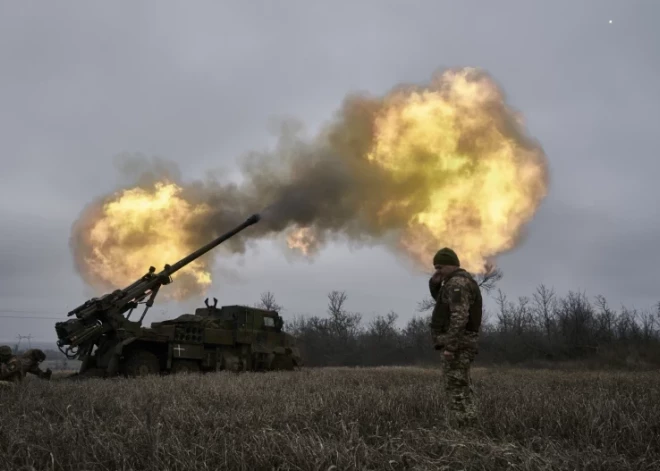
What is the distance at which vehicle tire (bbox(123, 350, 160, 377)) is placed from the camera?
15.0 m

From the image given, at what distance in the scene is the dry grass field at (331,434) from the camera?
366 centimetres

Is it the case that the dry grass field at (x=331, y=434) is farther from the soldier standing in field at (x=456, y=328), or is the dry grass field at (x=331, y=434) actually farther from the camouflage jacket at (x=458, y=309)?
the camouflage jacket at (x=458, y=309)

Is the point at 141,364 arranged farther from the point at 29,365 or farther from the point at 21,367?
the point at 21,367

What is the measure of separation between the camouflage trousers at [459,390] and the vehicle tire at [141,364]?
11672mm

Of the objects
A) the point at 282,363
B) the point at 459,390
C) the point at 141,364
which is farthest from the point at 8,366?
the point at 282,363

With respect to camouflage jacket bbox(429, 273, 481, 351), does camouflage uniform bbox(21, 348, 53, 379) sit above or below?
below

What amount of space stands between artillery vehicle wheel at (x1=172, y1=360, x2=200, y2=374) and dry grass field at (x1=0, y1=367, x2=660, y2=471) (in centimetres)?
926

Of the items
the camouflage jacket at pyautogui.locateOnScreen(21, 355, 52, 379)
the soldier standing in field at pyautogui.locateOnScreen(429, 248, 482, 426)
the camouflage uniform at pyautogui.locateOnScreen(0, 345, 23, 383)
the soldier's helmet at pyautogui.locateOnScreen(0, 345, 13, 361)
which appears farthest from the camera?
the camouflage jacket at pyautogui.locateOnScreen(21, 355, 52, 379)

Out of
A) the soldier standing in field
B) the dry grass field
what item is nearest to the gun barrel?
the dry grass field

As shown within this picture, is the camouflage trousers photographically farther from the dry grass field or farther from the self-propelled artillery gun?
the self-propelled artillery gun

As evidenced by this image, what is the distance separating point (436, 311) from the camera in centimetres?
582

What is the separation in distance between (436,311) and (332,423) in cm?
170

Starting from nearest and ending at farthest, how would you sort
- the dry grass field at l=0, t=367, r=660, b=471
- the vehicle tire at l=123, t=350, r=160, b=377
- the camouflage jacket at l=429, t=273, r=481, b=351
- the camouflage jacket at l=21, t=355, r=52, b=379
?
the dry grass field at l=0, t=367, r=660, b=471 < the camouflage jacket at l=429, t=273, r=481, b=351 < the camouflage jacket at l=21, t=355, r=52, b=379 < the vehicle tire at l=123, t=350, r=160, b=377

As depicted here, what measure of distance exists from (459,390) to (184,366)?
1273cm
